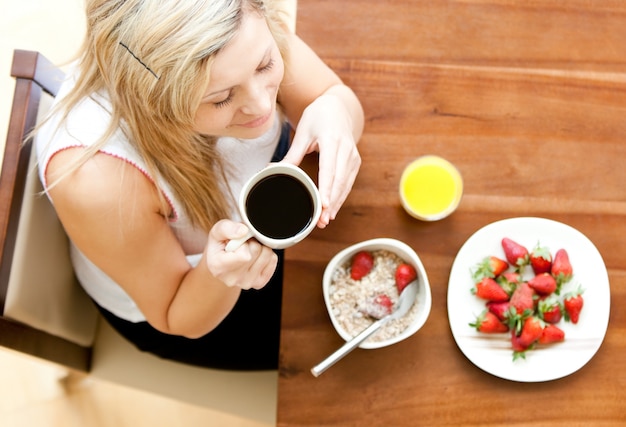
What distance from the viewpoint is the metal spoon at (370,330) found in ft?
3.35

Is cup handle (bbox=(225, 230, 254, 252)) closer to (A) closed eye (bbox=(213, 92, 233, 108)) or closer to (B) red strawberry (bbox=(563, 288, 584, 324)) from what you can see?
(A) closed eye (bbox=(213, 92, 233, 108))

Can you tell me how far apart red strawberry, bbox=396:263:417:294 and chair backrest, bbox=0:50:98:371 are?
67 cm

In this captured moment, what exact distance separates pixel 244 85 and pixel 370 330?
1.52ft

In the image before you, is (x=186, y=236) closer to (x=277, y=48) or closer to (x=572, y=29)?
(x=277, y=48)

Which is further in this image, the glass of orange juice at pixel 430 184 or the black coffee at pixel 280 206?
the glass of orange juice at pixel 430 184

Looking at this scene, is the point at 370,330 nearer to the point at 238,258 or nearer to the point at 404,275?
the point at 404,275

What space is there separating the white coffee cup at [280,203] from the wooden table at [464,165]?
0.23 metres

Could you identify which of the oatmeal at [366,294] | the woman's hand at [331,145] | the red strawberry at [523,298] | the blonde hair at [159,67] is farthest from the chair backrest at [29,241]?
the red strawberry at [523,298]

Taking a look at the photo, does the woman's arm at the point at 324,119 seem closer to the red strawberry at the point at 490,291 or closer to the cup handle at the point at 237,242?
the cup handle at the point at 237,242

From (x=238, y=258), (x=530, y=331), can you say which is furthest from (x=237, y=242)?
(x=530, y=331)

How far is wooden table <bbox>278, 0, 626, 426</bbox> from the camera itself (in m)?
1.08

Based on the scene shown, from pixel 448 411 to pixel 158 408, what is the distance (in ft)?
3.67

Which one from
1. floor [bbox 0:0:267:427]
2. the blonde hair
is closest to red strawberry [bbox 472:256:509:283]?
the blonde hair

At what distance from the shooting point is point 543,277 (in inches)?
43.6
